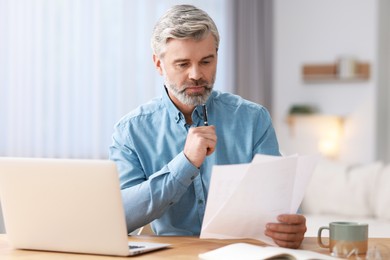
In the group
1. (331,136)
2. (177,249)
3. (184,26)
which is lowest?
(331,136)

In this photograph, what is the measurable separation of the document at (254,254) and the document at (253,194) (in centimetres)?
10

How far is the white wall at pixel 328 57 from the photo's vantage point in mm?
5551

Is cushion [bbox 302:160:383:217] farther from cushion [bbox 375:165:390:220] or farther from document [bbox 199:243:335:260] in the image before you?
document [bbox 199:243:335:260]

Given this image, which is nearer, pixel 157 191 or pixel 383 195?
pixel 157 191

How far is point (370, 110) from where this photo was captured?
5.55 m

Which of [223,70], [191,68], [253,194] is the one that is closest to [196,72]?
[191,68]

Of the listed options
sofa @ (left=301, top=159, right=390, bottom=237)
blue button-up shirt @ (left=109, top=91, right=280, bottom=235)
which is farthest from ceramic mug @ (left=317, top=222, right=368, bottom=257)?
sofa @ (left=301, top=159, right=390, bottom=237)

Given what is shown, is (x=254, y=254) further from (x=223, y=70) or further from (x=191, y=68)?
(x=223, y=70)

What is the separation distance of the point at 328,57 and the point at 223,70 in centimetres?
86

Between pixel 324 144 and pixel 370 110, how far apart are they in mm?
447

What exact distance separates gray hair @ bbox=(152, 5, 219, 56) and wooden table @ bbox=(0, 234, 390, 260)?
0.61 m

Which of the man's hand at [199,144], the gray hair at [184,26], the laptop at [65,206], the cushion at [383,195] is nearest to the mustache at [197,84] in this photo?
the gray hair at [184,26]

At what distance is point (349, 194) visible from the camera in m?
4.84

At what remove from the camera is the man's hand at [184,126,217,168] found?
1.95 metres
